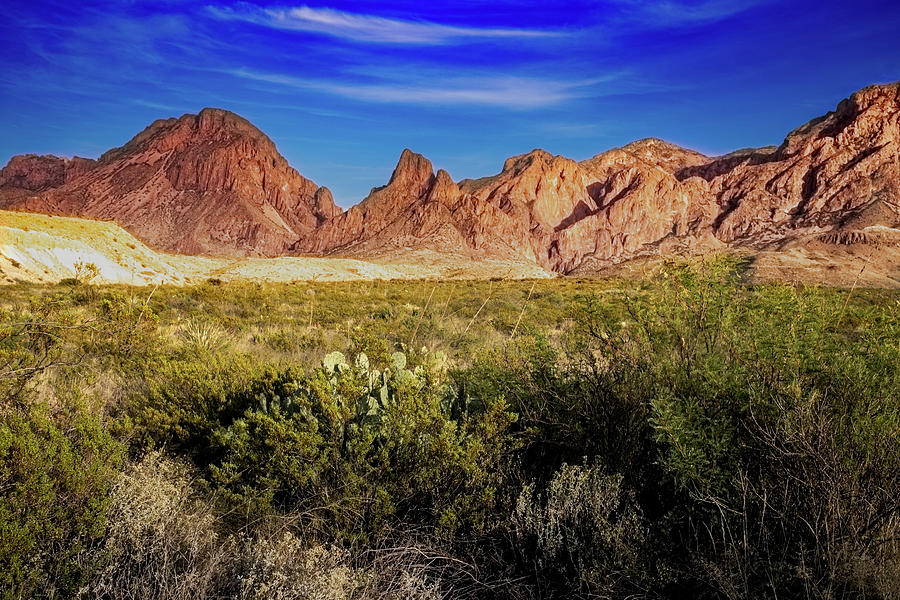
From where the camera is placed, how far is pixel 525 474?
3369 millimetres

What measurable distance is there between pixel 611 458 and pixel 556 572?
0.90 m

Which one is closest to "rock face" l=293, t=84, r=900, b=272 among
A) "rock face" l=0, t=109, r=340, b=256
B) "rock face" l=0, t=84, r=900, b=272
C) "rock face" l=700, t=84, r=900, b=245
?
"rock face" l=700, t=84, r=900, b=245

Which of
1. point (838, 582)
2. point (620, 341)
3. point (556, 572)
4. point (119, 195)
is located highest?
point (119, 195)

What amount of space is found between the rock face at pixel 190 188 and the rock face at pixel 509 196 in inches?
15.9

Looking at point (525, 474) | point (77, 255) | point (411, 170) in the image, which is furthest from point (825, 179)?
point (525, 474)

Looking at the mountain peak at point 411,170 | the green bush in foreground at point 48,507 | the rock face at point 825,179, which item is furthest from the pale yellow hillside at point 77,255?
the rock face at point 825,179

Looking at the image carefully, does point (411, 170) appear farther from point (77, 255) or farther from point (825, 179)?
point (77, 255)

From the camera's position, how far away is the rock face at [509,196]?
380ft

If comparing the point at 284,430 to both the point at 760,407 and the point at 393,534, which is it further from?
the point at 760,407

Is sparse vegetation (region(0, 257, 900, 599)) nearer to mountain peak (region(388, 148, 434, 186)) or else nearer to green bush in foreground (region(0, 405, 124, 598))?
green bush in foreground (region(0, 405, 124, 598))

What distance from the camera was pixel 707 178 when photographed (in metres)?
148

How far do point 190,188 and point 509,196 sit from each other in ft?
294

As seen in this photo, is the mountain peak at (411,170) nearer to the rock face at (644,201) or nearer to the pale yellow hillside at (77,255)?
the rock face at (644,201)

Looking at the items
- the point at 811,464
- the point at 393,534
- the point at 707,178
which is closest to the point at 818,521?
the point at 811,464
